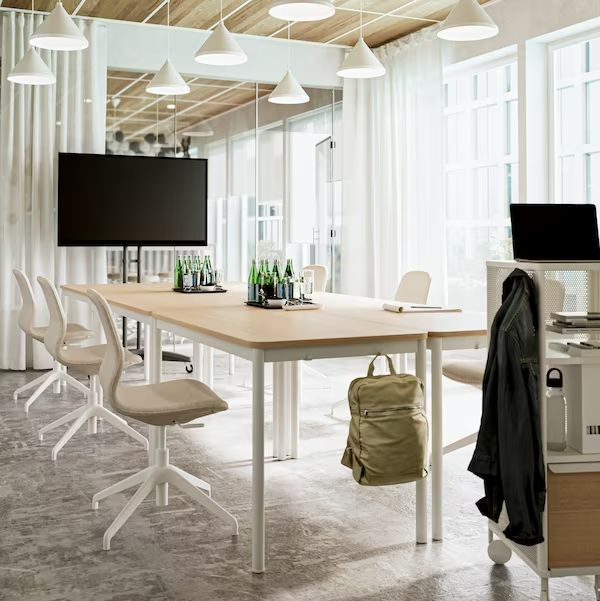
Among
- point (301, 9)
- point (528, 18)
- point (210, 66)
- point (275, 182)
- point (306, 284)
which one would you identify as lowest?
point (306, 284)

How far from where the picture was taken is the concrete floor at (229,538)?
2625 mm

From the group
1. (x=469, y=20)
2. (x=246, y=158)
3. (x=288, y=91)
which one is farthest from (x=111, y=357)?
(x=246, y=158)

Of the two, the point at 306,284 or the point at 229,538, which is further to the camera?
A: the point at 306,284

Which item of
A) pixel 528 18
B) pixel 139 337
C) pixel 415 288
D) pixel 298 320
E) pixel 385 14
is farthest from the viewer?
pixel 139 337

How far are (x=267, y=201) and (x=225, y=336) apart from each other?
5.79 metres

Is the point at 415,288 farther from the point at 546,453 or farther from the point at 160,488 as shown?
the point at 546,453

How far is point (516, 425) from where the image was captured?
2447 millimetres

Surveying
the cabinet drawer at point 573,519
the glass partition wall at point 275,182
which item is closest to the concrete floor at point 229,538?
the cabinet drawer at point 573,519

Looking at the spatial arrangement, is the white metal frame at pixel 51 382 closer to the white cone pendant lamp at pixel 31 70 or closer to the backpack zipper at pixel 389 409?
the white cone pendant lamp at pixel 31 70

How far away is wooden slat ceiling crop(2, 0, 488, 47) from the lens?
6.97 metres

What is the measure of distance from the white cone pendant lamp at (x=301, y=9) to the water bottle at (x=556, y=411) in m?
2.16

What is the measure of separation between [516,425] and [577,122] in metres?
4.49

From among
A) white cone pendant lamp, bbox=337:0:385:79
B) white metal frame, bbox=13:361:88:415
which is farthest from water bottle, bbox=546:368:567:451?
white metal frame, bbox=13:361:88:415

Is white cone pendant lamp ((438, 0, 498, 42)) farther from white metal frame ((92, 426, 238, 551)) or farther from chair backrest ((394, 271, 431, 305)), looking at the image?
white metal frame ((92, 426, 238, 551))
